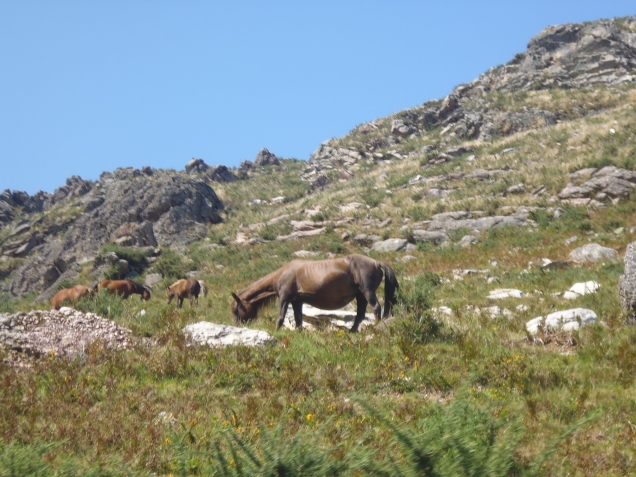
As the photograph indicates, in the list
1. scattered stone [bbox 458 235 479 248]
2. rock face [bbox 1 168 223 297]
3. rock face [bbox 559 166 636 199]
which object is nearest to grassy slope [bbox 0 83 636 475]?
scattered stone [bbox 458 235 479 248]

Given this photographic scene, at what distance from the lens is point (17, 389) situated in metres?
7.16

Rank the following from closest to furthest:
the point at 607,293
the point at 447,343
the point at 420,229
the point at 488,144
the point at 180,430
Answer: the point at 180,430 → the point at 447,343 → the point at 607,293 → the point at 420,229 → the point at 488,144

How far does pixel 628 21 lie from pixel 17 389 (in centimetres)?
7465

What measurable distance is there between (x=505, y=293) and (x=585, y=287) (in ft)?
5.82

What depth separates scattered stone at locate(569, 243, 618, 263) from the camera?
54.3 feet

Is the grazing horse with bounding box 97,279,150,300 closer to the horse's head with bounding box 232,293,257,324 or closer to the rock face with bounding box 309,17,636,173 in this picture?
the horse's head with bounding box 232,293,257,324

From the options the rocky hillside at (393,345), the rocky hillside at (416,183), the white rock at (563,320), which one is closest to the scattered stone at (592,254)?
the rocky hillside at (393,345)

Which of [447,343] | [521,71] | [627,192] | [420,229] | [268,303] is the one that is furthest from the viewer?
[521,71]

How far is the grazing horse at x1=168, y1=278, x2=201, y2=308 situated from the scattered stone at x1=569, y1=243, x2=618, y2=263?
13248 millimetres

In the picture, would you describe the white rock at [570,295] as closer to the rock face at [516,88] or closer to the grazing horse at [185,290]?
the grazing horse at [185,290]

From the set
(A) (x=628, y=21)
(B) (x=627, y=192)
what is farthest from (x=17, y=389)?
(A) (x=628, y=21)

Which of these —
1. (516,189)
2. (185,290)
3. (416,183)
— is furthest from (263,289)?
(416,183)

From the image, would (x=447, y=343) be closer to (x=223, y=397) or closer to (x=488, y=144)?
(x=223, y=397)

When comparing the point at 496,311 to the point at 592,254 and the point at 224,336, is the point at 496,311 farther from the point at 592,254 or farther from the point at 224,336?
the point at 592,254
